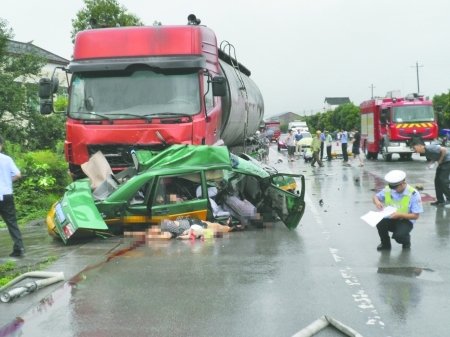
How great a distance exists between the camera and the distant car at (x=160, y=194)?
416 inches

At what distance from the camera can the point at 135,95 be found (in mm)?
12305

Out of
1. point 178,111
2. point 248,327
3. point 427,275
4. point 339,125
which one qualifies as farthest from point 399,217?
point 339,125

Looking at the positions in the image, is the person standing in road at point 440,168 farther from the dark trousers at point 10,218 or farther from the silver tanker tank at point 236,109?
the dark trousers at point 10,218

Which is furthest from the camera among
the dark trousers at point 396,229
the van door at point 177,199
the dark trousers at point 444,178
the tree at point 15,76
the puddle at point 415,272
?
the tree at point 15,76

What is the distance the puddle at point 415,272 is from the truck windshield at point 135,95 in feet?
17.7

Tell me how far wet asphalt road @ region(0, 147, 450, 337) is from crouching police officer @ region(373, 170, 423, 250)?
28cm

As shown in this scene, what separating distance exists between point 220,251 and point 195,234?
1.17 m

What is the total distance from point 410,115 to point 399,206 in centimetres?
2255

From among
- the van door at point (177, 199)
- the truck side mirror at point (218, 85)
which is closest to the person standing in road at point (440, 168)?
the truck side mirror at point (218, 85)

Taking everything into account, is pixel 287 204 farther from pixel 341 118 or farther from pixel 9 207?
pixel 341 118

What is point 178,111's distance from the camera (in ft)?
39.8

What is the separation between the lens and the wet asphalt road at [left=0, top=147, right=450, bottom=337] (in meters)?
5.84

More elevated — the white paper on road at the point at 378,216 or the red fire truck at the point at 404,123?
the red fire truck at the point at 404,123

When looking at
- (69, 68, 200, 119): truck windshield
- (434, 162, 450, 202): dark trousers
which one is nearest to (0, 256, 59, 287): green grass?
(69, 68, 200, 119): truck windshield
